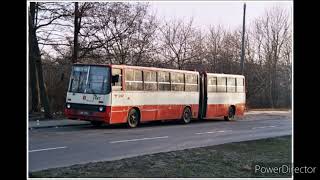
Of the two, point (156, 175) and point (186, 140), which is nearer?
point (156, 175)

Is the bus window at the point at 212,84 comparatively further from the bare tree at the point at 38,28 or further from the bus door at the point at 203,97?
the bare tree at the point at 38,28

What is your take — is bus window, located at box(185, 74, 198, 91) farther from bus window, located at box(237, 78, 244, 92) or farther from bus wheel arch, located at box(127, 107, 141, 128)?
bus window, located at box(237, 78, 244, 92)

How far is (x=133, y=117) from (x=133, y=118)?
46mm

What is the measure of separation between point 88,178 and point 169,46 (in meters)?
29.3

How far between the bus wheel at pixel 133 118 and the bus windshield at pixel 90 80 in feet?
6.28

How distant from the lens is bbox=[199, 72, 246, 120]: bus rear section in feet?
89.7

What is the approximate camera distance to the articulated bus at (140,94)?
20.6 metres

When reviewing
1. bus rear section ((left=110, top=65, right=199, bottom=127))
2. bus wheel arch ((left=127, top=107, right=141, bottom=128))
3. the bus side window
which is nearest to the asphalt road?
bus wheel arch ((left=127, top=107, right=141, bottom=128))

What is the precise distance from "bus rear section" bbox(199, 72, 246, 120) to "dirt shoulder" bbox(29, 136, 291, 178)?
14.0 meters

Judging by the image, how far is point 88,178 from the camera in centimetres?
839

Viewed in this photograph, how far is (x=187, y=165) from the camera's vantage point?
395 inches
